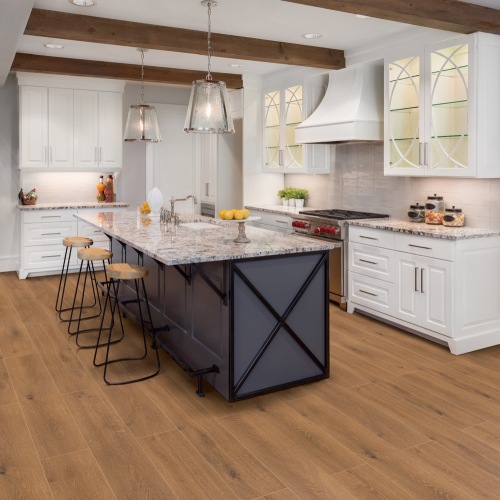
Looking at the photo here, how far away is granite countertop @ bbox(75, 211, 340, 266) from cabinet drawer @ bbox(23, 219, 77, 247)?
2552 millimetres

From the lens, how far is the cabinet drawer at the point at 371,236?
4804 mm

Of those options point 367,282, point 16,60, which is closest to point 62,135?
point 16,60

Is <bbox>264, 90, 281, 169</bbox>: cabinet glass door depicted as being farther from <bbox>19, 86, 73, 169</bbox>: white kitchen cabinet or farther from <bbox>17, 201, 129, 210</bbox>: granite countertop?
<bbox>19, 86, 73, 169</bbox>: white kitchen cabinet

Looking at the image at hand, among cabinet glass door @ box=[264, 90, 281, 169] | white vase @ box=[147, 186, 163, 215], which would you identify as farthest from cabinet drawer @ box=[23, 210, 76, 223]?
cabinet glass door @ box=[264, 90, 281, 169]

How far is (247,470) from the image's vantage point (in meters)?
2.62

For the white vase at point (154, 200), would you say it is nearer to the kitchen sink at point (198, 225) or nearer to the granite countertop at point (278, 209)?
the kitchen sink at point (198, 225)

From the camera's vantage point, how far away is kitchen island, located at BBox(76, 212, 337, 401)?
3281 mm

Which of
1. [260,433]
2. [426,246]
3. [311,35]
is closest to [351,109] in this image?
[311,35]

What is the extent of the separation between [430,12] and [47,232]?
5322 mm

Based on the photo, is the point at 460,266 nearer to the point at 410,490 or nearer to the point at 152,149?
the point at 410,490

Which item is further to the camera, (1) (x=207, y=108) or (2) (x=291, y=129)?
(2) (x=291, y=129)

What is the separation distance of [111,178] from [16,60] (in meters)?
2.21

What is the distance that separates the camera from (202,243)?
363cm

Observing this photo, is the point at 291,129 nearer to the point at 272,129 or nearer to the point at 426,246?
the point at 272,129
